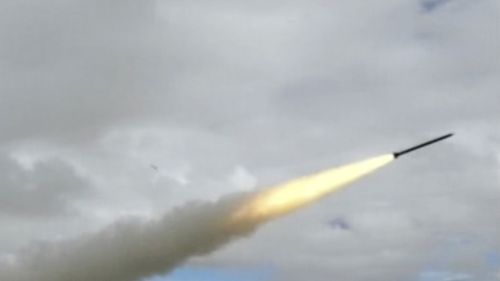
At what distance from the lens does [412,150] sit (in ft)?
200

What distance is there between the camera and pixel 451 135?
202ft

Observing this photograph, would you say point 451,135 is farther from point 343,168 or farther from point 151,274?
point 151,274

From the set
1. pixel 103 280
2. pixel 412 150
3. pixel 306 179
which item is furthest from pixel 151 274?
pixel 412 150

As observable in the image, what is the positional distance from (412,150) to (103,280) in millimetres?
23811

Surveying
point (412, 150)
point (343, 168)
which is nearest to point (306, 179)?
point (343, 168)

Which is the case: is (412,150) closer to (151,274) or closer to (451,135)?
(451,135)

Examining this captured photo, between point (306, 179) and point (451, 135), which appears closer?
point (451, 135)

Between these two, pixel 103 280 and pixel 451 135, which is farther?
pixel 103 280

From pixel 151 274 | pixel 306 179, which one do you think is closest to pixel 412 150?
pixel 306 179

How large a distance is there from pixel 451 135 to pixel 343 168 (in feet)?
25.9

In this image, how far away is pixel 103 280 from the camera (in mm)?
67750

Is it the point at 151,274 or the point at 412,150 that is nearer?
the point at 412,150

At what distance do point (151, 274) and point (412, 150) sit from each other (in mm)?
20634

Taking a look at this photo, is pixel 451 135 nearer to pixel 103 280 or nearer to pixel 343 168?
pixel 343 168
